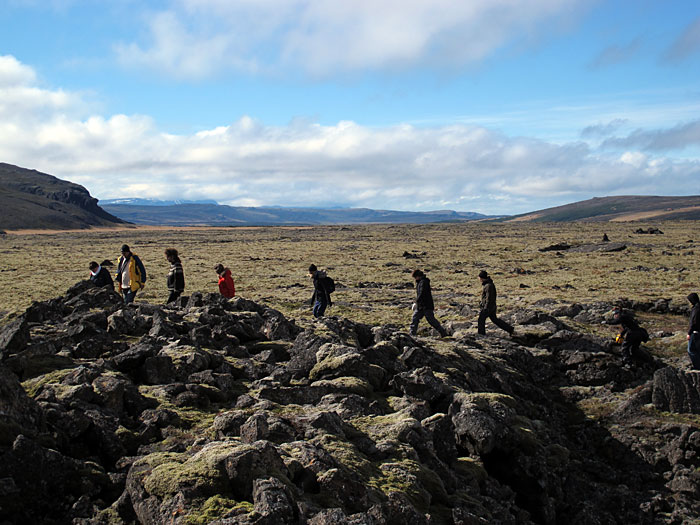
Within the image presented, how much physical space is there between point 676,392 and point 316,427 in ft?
37.3

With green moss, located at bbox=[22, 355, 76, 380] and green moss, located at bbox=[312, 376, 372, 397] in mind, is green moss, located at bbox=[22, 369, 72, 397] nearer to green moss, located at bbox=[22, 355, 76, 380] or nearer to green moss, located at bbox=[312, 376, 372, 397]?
green moss, located at bbox=[22, 355, 76, 380]

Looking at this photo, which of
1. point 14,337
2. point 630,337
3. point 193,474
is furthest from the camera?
point 630,337

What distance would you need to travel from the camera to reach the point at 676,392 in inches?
600

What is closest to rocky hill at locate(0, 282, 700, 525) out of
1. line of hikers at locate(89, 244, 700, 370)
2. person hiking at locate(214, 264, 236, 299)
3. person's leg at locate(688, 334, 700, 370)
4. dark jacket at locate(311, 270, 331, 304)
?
person's leg at locate(688, 334, 700, 370)

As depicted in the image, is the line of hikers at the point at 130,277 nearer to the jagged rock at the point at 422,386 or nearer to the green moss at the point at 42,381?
the green moss at the point at 42,381

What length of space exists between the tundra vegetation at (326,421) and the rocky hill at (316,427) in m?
0.04

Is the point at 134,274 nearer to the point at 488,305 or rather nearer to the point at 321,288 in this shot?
the point at 321,288

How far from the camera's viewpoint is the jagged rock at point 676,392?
49.4ft

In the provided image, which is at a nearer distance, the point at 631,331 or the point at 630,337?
the point at 630,337

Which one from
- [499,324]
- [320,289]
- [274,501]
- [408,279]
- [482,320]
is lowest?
[408,279]

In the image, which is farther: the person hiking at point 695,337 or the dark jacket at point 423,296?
the dark jacket at point 423,296

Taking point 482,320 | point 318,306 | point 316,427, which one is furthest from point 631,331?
point 316,427

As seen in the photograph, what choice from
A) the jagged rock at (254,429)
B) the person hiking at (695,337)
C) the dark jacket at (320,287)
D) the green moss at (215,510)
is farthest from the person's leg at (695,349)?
the green moss at (215,510)

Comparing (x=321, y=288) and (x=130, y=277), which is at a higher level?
(x=130, y=277)
